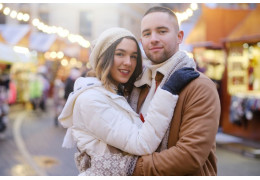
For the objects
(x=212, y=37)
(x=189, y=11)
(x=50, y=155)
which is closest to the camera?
(x=50, y=155)

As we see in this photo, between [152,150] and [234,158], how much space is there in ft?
18.5

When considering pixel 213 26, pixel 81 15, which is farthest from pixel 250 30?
pixel 81 15

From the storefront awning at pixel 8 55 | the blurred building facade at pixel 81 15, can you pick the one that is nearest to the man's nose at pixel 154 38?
the storefront awning at pixel 8 55

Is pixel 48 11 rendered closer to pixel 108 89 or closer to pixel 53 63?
pixel 53 63

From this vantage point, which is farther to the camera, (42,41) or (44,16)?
(44,16)

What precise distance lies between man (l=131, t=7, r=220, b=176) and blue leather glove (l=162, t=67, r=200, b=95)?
4 cm

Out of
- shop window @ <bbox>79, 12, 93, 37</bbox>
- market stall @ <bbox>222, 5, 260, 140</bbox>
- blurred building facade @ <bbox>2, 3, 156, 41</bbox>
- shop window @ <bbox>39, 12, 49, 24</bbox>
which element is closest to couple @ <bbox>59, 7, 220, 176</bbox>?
market stall @ <bbox>222, 5, 260, 140</bbox>

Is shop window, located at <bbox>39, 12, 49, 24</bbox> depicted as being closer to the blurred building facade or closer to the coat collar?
the blurred building facade

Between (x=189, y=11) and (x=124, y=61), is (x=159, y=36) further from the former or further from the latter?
(x=189, y=11)

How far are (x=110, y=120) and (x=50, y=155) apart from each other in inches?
224

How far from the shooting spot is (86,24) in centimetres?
3206

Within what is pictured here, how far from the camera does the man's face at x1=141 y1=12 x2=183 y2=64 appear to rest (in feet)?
8.16

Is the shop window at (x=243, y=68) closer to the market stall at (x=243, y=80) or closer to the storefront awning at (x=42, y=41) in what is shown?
the market stall at (x=243, y=80)

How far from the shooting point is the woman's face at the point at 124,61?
8.61 feet
